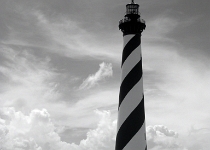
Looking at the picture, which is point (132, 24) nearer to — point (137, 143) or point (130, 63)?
point (130, 63)

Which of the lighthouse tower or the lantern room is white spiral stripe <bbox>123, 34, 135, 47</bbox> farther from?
the lantern room

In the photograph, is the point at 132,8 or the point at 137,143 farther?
the point at 132,8

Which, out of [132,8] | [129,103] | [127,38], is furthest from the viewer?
[132,8]

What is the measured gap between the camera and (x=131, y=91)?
36.6m

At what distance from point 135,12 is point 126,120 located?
11.5m

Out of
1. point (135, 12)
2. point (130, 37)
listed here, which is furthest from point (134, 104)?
point (135, 12)

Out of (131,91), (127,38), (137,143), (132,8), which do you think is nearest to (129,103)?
(131,91)

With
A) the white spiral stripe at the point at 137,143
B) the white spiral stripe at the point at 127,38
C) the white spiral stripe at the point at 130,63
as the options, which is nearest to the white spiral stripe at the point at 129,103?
the white spiral stripe at the point at 130,63

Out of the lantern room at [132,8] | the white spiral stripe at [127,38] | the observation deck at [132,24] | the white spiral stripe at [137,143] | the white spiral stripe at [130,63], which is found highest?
the lantern room at [132,8]

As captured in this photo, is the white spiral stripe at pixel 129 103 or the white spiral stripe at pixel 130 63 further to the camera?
the white spiral stripe at pixel 130 63

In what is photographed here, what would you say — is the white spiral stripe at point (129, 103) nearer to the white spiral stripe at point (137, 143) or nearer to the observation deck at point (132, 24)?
the white spiral stripe at point (137, 143)

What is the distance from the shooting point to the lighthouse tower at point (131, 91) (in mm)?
35781

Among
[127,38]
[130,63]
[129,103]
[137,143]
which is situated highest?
[127,38]

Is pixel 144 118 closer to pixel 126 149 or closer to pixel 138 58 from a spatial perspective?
pixel 126 149
